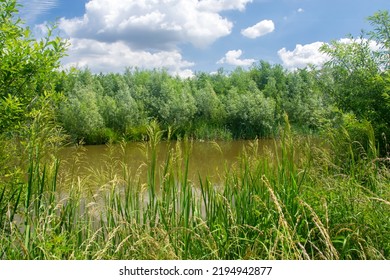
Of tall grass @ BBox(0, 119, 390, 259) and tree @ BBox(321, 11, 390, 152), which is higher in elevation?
tree @ BBox(321, 11, 390, 152)

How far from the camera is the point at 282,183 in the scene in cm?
370

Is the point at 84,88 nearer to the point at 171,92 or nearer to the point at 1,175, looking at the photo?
the point at 171,92

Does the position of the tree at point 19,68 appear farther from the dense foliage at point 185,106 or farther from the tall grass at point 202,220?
the dense foliage at point 185,106

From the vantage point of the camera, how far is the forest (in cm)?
289

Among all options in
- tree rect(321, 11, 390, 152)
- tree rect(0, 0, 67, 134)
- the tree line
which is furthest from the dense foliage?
tree rect(0, 0, 67, 134)

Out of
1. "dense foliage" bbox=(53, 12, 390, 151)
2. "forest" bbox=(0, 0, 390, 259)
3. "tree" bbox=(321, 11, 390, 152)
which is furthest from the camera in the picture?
"dense foliage" bbox=(53, 12, 390, 151)

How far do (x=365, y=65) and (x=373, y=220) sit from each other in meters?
5.52

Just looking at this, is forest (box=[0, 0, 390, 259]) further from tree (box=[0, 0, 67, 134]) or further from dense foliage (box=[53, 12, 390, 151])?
dense foliage (box=[53, 12, 390, 151])

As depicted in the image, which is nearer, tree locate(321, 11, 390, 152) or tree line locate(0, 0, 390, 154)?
tree line locate(0, 0, 390, 154)

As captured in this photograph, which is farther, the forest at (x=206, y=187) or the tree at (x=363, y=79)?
the tree at (x=363, y=79)

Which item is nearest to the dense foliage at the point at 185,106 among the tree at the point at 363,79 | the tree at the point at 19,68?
the tree at the point at 363,79

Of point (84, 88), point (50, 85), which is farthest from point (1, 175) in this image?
point (84, 88)

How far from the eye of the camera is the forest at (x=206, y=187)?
2.89m

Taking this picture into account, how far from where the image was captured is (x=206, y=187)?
3791mm
